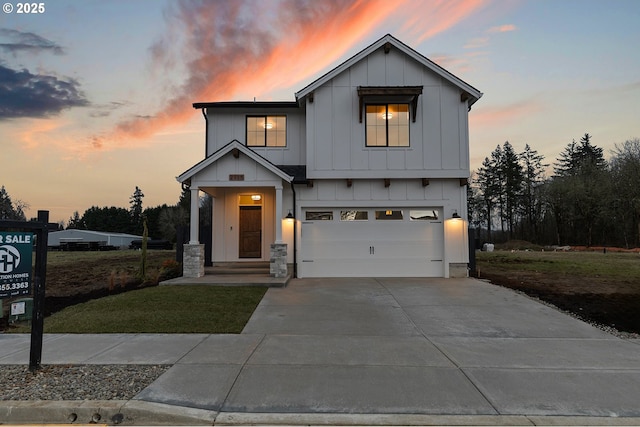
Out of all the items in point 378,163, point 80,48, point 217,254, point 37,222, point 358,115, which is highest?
point 80,48

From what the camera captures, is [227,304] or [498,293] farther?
[498,293]

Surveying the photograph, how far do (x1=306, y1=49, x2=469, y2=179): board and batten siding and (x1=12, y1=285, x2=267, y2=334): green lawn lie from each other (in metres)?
5.63

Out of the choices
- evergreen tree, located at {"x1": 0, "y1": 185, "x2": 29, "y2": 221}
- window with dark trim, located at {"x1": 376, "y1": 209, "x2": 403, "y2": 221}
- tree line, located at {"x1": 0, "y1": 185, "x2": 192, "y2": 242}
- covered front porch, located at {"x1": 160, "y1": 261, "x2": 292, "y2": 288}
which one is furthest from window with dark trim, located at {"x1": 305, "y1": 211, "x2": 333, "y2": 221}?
evergreen tree, located at {"x1": 0, "y1": 185, "x2": 29, "y2": 221}

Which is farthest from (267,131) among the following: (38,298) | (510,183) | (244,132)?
(510,183)

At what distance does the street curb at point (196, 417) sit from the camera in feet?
10.4

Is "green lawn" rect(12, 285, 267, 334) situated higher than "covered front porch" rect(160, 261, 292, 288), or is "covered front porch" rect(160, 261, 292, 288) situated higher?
"covered front porch" rect(160, 261, 292, 288)

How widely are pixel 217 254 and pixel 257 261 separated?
158 cm

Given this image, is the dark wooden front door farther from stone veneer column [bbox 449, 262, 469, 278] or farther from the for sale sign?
the for sale sign

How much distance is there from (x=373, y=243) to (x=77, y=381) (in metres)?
9.75

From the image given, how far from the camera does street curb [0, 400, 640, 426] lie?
3.17 metres

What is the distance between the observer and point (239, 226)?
44.7 ft

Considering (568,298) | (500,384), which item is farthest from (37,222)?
(568,298)

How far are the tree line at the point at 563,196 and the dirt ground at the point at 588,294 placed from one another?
89.6 ft

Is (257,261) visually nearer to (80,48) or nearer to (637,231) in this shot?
(80,48)
